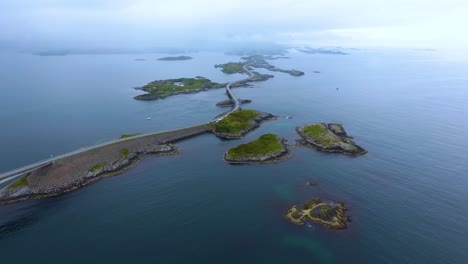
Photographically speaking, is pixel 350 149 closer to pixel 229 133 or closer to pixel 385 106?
pixel 229 133

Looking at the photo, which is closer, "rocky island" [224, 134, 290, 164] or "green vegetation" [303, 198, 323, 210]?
"green vegetation" [303, 198, 323, 210]

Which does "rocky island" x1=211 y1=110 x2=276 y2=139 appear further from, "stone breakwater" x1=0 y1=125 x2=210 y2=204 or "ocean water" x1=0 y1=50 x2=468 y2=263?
"stone breakwater" x1=0 y1=125 x2=210 y2=204

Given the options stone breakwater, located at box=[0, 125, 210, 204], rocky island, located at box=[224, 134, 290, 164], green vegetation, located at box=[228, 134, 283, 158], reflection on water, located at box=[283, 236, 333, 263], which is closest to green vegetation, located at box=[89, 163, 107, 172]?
stone breakwater, located at box=[0, 125, 210, 204]

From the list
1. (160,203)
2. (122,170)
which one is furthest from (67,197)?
(160,203)

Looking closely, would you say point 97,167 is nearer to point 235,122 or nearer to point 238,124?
point 238,124

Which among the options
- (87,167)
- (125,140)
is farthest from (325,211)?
(125,140)
